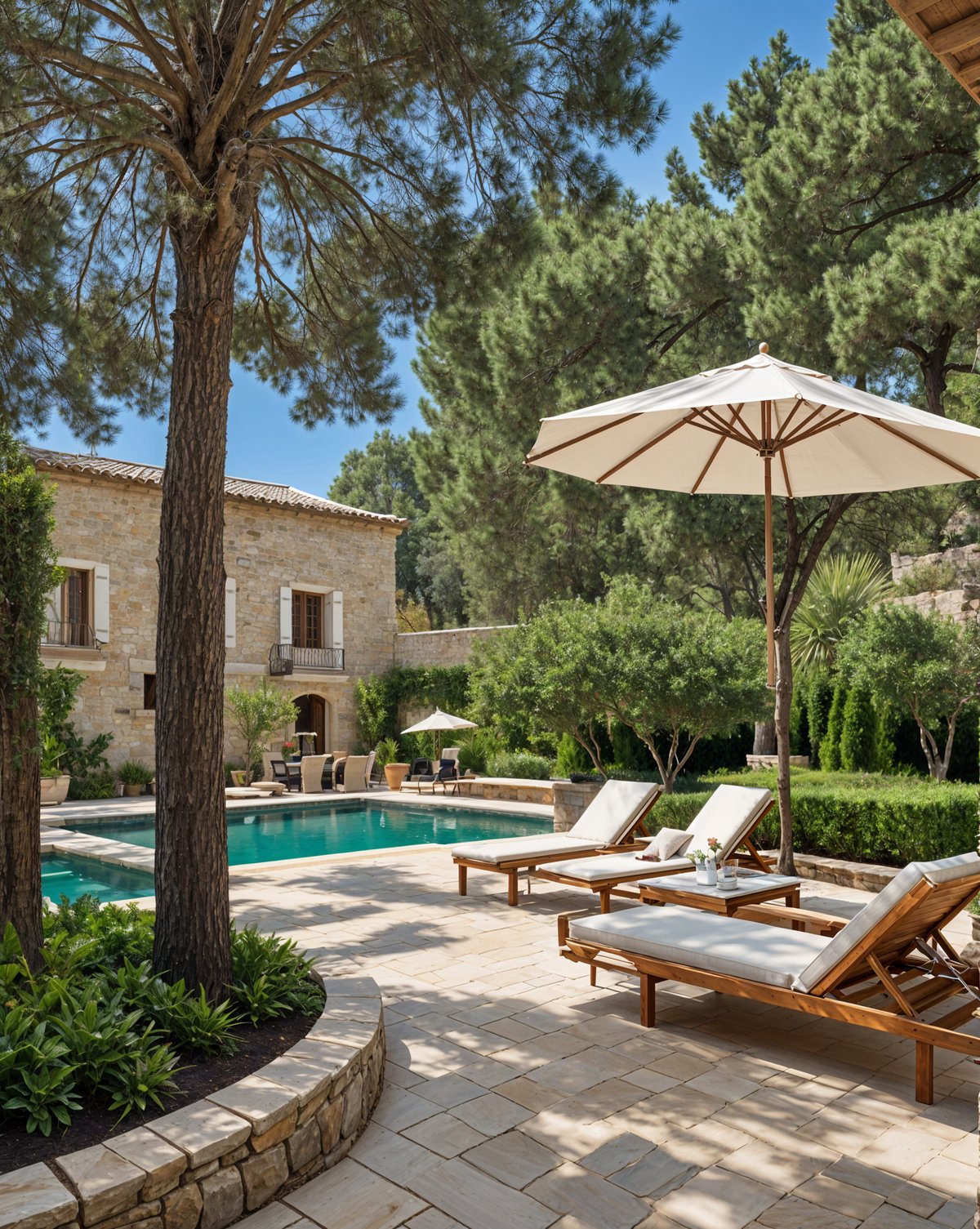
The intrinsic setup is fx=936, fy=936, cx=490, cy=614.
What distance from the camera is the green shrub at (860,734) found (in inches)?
512

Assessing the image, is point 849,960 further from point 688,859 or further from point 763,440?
point 763,440

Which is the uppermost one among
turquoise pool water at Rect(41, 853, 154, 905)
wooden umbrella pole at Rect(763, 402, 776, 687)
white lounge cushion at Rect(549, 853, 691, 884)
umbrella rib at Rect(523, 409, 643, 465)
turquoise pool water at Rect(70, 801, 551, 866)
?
umbrella rib at Rect(523, 409, 643, 465)

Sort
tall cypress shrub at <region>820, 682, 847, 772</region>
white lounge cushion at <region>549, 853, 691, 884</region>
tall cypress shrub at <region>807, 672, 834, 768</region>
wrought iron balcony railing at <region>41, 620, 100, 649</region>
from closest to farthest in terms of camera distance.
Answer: white lounge cushion at <region>549, 853, 691, 884</region> < tall cypress shrub at <region>820, 682, 847, 772</region> < tall cypress shrub at <region>807, 672, 834, 768</region> < wrought iron balcony railing at <region>41, 620, 100, 649</region>

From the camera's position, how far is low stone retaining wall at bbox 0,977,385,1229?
236 centimetres

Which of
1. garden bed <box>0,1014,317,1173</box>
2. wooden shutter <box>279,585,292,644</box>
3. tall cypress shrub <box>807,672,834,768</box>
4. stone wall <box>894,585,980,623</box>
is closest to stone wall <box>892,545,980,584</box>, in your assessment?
stone wall <box>894,585,980,623</box>

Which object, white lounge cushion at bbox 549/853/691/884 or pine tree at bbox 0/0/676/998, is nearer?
pine tree at bbox 0/0/676/998

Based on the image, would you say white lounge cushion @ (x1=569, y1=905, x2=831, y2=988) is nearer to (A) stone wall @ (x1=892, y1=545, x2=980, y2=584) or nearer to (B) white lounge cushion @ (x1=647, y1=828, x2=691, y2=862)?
(B) white lounge cushion @ (x1=647, y1=828, x2=691, y2=862)

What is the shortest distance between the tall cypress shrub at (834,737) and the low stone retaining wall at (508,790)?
405 cm

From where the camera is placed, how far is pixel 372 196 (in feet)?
19.8

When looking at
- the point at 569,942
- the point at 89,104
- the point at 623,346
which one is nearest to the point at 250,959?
the point at 569,942

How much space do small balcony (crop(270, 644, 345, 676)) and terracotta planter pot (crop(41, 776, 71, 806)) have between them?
199 inches

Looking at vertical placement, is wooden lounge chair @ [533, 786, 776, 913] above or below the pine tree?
below

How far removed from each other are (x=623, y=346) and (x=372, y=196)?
20.3ft

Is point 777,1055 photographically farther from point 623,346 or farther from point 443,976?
point 623,346
